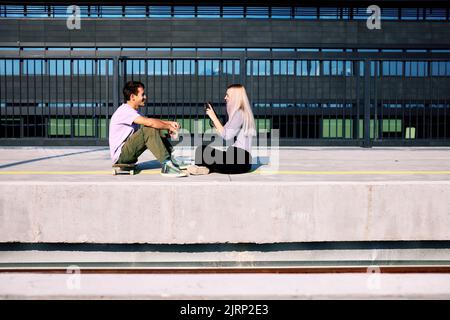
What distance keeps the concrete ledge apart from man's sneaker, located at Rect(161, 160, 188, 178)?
628mm

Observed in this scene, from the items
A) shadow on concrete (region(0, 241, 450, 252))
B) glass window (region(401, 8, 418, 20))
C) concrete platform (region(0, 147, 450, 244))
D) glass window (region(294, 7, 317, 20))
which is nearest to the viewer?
concrete platform (region(0, 147, 450, 244))

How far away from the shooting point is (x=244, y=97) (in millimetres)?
4516

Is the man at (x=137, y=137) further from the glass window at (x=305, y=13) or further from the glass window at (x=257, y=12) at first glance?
the glass window at (x=305, y=13)

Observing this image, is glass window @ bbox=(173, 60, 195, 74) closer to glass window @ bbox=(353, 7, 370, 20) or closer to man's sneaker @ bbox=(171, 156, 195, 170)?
man's sneaker @ bbox=(171, 156, 195, 170)

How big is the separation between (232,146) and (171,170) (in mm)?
736

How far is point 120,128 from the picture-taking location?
4.48 meters

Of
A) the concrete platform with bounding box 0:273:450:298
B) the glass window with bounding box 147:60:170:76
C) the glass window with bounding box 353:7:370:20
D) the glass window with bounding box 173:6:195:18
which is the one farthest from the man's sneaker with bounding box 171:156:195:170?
the glass window with bounding box 353:7:370:20

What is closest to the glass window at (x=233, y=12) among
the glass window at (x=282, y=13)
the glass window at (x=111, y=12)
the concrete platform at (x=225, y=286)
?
the glass window at (x=282, y=13)

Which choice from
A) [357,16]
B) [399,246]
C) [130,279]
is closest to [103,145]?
[130,279]

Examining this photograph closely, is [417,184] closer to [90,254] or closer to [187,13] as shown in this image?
[90,254]

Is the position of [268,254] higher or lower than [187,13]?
lower

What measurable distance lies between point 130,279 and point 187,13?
28111 millimetres

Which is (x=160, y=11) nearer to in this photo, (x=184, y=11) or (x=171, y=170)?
(x=184, y=11)

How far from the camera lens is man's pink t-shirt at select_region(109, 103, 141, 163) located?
14.4 feet
